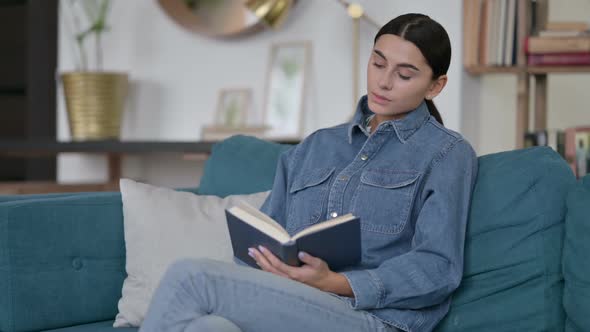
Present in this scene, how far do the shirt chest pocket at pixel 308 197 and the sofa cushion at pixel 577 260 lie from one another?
0.52 metres

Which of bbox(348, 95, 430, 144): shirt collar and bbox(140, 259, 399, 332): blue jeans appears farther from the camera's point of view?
bbox(348, 95, 430, 144): shirt collar

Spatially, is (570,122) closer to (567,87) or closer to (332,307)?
(567,87)

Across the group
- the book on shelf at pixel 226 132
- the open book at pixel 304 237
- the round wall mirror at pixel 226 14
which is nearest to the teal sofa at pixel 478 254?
the open book at pixel 304 237

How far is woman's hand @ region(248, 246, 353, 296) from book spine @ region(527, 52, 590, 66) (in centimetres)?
197

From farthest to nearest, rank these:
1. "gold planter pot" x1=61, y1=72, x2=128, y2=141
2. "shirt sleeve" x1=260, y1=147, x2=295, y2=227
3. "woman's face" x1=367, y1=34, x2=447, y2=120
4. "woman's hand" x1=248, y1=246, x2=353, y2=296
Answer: "gold planter pot" x1=61, y1=72, x2=128, y2=141
"shirt sleeve" x1=260, y1=147, x2=295, y2=227
"woman's face" x1=367, y1=34, x2=447, y2=120
"woman's hand" x1=248, y1=246, x2=353, y2=296

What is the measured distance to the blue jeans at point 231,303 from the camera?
1.53m

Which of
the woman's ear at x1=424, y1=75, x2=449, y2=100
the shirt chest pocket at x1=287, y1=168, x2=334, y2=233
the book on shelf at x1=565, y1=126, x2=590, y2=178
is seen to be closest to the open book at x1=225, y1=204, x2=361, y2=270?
the shirt chest pocket at x1=287, y1=168, x2=334, y2=233

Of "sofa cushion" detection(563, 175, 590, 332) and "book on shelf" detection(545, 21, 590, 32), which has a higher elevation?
"book on shelf" detection(545, 21, 590, 32)

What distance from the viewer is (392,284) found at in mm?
1693

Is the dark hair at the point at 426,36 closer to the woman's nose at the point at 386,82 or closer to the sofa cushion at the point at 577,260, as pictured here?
the woman's nose at the point at 386,82

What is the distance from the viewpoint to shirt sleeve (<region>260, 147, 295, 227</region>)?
6.79ft

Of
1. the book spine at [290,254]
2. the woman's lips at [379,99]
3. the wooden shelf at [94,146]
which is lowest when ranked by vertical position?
the book spine at [290,254]

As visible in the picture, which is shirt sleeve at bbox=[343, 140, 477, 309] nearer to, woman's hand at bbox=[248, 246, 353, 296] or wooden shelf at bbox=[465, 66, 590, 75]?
woman's hand at bbox=[248, 246, 353, 296]

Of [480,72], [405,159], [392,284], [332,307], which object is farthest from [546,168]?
[480,72]
